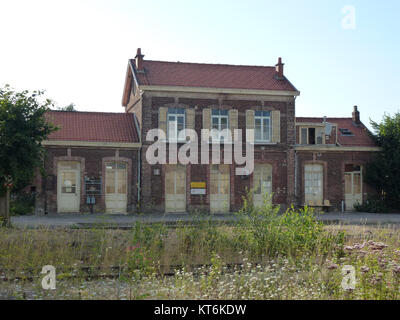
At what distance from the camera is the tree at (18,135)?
14.6 m

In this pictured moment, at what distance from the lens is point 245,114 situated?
2466 centimetres

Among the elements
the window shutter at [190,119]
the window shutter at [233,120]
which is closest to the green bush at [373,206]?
the window shutter at [233,120]

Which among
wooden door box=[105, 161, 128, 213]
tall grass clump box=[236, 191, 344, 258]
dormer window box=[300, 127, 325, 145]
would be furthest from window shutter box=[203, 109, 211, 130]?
tall grass clump box=[236, 191, 344, 258]

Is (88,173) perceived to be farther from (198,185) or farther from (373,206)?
(373,206)

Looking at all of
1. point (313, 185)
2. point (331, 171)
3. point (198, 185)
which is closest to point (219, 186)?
point (198, 185)

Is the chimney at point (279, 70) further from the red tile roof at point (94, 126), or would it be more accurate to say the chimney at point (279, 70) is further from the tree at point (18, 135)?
the tree at point (18, 135)

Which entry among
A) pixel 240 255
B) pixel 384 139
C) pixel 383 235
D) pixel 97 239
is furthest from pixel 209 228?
pixel 384 139

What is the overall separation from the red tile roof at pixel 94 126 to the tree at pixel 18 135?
7392 millimetres

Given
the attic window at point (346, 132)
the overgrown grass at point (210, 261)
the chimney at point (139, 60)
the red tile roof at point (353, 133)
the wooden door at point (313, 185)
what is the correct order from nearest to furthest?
the overgrown grass at point (210, 261), the chimney at point (139, 60), the wooden door at point (313, 185), the red tile roof at point (353, 133), the attic window at point (346, 132)

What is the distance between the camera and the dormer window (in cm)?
2617

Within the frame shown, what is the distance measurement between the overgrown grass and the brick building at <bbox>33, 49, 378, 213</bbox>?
10954 mm

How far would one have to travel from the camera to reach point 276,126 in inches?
982

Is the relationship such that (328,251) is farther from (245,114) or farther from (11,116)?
(245,114)
